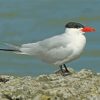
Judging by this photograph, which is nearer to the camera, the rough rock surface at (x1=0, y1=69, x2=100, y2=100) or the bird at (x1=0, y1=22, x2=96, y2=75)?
the rough rock surface at (x1=0, y1=69, x2=100, y2=100)

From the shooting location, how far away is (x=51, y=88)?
6.79 meters

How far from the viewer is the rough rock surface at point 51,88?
6.56 metres

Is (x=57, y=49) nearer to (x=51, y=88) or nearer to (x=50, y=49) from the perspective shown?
(x=50, y=49)

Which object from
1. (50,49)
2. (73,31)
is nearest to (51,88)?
(50,49)

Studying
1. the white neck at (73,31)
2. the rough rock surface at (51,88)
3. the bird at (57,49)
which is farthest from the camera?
the white neck at (73,31)

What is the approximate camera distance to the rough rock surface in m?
6.56

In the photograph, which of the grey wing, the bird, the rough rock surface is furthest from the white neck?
the rough rock surface

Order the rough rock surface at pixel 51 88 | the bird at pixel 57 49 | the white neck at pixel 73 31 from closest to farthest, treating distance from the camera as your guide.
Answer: the rough rock surface at pixel 51 88, the bird at pixel 57 49, the white neck at pixel 73 31

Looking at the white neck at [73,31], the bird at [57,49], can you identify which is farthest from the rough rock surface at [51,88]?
the white neck at [73,31]

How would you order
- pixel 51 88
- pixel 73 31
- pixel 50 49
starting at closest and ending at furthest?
pixel 51 88, pixel 50 49, pixel 73 31

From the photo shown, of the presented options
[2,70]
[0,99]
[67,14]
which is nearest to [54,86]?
[0,99]

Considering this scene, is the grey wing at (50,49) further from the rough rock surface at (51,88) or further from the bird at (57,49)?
the rough rock surface at (51,88)

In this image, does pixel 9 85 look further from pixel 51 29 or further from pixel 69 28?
pixel 51 29

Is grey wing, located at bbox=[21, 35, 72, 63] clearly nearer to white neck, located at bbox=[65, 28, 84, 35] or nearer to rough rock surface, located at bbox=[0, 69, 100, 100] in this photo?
white neck, located at bbox=[65, 28, 84, 35]
